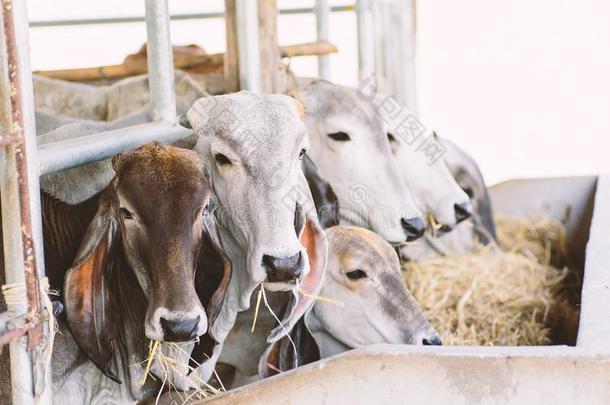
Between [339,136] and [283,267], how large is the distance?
1221 millimetres

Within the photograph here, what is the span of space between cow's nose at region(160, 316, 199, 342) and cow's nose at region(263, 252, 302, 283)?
0.36m

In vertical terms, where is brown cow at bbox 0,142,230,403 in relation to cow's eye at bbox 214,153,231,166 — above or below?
below

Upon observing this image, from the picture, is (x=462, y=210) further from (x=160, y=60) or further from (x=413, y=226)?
(x=160, y=60)

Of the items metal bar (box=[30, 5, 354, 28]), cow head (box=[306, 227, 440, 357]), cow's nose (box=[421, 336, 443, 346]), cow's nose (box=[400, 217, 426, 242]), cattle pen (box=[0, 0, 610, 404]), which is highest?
metal bar (box=[30, 5, 354, 28])

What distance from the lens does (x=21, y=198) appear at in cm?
223

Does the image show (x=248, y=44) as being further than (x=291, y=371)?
Yes

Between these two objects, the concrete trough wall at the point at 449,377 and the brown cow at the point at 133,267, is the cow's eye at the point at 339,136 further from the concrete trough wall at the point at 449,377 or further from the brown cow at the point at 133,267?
the concrete trough wall at the point at 449,377

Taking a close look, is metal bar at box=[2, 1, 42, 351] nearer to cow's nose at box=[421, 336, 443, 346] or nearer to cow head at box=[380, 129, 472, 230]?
cow's nose at box=[421, 336, 443, 346]

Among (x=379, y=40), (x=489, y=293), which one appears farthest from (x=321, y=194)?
(x=379, y=40)

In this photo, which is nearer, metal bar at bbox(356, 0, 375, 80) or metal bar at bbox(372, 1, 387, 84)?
metal bar at bbox(356, 0, 375, 80)

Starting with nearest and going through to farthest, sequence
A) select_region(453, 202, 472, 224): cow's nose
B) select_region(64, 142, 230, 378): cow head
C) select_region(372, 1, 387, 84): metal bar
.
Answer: select_region(64, 142, 230, 378): cow head, select_region(453, 202, 472, 224): cow's nose, select_region(372, 1, 387, 84): metal bar

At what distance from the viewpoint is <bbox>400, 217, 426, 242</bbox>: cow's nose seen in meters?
3.79

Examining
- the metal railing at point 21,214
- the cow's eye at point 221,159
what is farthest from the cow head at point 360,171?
the metal railing at point 21,214

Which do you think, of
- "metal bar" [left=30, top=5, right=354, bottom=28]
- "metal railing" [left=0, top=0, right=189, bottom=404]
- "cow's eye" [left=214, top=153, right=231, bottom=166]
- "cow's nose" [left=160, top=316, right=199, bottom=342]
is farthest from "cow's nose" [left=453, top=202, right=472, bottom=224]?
"metal bar" [left=30, top=5, right=354, bottom=28]
